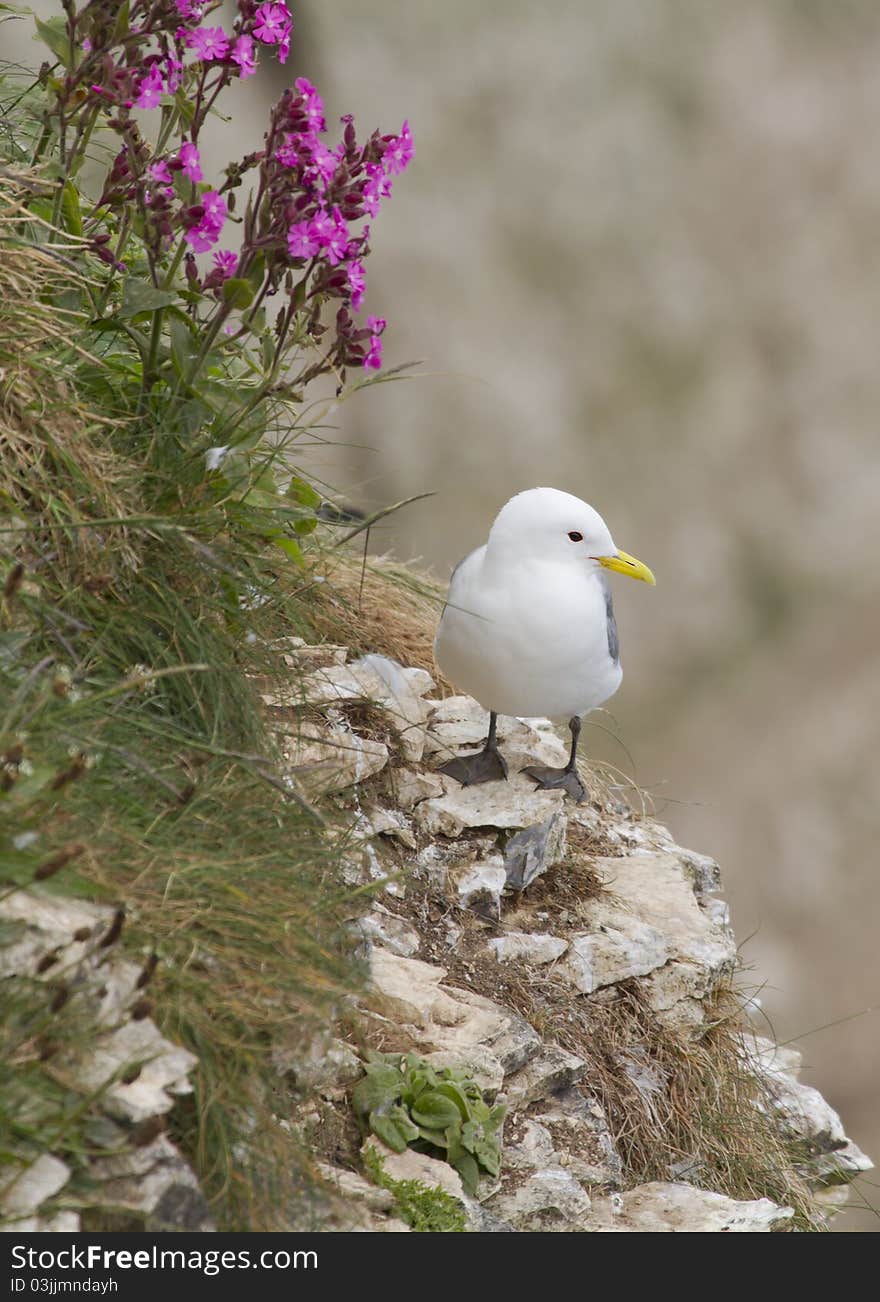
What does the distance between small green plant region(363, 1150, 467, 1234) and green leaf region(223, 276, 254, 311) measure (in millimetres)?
1666

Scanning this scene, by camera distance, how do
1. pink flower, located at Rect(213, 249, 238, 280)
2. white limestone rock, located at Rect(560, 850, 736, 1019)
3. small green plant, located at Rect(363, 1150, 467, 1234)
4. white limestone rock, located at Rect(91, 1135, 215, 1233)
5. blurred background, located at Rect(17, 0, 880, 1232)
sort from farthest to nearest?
blurred background, located at Rect(17, 0, 880, 1232) → white limestone rock, located at Rect(560, 850, 736, 1019) → pink flower, located at Rect(213, 249, 238, 280) → small green plant, located at Rect(363, 1150, 467, 1234) → white limestone rock, located at Rect(91, 1135, 215, 1233)

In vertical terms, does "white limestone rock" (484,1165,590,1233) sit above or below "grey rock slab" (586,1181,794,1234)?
below

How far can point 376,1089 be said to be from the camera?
277cm

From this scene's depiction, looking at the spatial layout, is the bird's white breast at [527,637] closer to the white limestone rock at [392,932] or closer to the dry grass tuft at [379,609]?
the dry grass tuft at [379,609]

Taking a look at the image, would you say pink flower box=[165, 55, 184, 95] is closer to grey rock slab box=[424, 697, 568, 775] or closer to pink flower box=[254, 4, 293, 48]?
pink flower box=[254, 4, 293, 48]

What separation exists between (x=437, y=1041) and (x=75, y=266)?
1.85m

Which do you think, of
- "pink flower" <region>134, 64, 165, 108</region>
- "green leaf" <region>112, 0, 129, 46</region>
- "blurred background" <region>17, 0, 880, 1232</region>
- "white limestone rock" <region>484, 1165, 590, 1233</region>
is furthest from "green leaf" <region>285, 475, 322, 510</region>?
"blurred background" <region>17, 0, 880, 1232</region>

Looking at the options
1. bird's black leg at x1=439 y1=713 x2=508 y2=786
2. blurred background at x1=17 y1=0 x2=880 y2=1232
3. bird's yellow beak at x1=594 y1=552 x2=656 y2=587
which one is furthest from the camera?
blurred background at x1=17 y1=0 x2=880 y2=1232

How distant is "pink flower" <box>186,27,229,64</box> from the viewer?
10.3 ft

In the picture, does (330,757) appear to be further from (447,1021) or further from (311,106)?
(311,106)

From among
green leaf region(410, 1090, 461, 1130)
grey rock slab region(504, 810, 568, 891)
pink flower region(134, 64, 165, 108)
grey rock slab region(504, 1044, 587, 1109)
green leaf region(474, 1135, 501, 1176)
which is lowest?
green leaf region(474, 1135, 501, 1176)

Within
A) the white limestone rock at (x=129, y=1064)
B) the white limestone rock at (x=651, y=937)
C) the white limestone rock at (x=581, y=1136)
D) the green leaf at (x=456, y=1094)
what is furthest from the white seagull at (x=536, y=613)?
the white limestone rock at (x=129, y=1064)

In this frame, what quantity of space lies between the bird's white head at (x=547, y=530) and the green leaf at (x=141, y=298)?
37.2 inches

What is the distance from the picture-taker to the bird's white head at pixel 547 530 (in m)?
3.62
